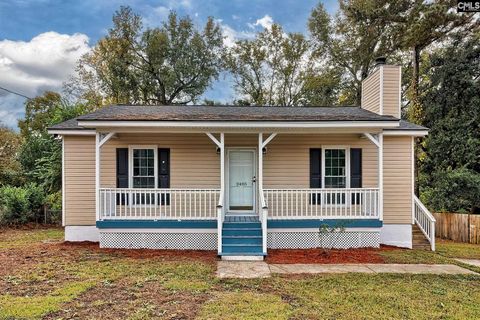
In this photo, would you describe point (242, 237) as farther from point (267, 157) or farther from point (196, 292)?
point (196, 292)

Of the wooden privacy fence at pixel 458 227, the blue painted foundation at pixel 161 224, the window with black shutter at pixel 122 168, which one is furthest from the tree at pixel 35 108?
the wooden privacy fence at pixel 458 227

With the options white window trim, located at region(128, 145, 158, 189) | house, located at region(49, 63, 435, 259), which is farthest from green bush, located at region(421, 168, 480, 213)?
white window trim, located at region(128, 145, 158, 189)

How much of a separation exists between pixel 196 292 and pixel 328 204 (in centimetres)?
551

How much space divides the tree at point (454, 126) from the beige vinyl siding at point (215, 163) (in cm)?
490

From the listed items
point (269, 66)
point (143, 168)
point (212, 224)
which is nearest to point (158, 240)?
point (212, 224)

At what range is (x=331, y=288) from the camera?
5637 mm

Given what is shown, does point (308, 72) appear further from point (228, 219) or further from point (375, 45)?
point (228, 219)

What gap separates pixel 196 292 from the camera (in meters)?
5.31

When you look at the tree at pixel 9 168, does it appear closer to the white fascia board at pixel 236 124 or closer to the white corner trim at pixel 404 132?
the white fascia board at pixel 236 124

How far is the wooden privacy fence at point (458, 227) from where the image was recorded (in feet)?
38.0

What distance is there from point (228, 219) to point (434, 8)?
13.1 m

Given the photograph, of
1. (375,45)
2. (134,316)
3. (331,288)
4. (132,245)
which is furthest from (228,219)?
(375,45)

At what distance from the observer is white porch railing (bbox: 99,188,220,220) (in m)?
8.58

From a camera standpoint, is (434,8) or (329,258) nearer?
(329,258)
